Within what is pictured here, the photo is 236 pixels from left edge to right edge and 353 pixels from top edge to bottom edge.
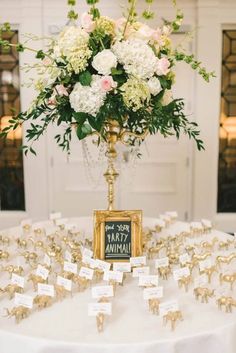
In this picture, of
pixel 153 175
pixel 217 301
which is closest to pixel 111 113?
pixel 217 301

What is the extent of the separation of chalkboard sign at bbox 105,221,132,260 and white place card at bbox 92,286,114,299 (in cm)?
34

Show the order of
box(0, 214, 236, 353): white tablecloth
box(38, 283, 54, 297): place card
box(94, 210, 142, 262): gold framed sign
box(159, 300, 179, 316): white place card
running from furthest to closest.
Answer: box(94, 210, 142, 262): gold framed sign, box(38, 283, 54, 297): place card, box(159, 300, 179, 316): white place card, box(0, 214, 236, 353): white tablecloth

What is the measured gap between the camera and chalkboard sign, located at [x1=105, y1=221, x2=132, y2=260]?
1.70 m

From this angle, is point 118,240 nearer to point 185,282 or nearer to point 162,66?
point 185,282

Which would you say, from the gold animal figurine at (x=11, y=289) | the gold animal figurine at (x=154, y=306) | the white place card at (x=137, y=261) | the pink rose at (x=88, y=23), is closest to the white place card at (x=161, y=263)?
the white place card at (x=137, y=261)

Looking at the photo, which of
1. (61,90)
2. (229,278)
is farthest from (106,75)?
(229,278)

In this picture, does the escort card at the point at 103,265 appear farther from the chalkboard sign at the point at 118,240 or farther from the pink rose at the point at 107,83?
the pink rose at the point at 107,83

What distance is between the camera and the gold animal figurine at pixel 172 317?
1230 mm

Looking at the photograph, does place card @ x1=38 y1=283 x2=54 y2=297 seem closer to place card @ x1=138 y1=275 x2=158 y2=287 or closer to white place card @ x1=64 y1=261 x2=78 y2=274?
white place card @ x1=64 y1=261 x2=78 y2=274

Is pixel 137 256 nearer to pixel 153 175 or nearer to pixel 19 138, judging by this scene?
pixel 153 175

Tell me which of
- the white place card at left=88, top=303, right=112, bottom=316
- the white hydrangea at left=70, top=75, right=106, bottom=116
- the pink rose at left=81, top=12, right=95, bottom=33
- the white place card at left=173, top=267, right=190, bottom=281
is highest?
the pink rose at left=81, top=12, right=95, bottom=33

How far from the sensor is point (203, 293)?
4.56ft

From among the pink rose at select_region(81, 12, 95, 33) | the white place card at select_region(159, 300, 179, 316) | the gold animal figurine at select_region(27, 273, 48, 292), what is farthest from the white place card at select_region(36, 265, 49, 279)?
the pink rose at select_region(81, 12, 95, 33)

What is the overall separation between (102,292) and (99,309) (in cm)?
10
